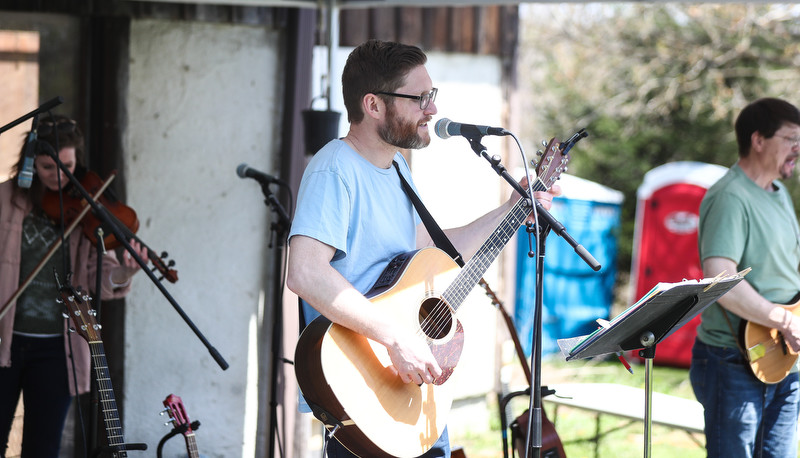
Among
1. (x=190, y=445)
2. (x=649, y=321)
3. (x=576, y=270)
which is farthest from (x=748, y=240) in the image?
(x=576, y=270)

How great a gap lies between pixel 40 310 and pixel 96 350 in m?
0.50

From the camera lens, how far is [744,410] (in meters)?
3.47

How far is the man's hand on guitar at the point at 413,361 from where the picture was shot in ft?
8.18

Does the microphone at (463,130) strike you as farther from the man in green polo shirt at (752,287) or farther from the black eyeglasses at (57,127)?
the black eyeglasses at (57,127)

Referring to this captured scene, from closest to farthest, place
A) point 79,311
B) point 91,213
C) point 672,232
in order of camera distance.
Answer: point 79,311 < point 91,213 < point 672,232

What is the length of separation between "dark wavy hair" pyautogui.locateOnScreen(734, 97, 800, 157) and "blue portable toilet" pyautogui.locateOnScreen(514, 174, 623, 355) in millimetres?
5430

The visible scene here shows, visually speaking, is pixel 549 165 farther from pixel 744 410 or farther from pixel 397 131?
pixel 744 410

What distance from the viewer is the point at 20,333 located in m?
3.51

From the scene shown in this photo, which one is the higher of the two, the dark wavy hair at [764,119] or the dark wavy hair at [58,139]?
the dark wavy hair at [764,119]

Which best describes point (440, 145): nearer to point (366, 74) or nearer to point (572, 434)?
point (572, 434)

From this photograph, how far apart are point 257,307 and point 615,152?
Answer: 977 centimetres


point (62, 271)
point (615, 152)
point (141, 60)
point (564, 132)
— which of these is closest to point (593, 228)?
point (615, 152)

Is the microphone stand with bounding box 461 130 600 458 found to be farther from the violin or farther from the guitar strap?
the violin

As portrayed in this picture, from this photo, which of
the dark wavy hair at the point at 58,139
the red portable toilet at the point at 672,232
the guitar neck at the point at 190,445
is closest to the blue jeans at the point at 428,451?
the guitar neck at the point at 190,445
